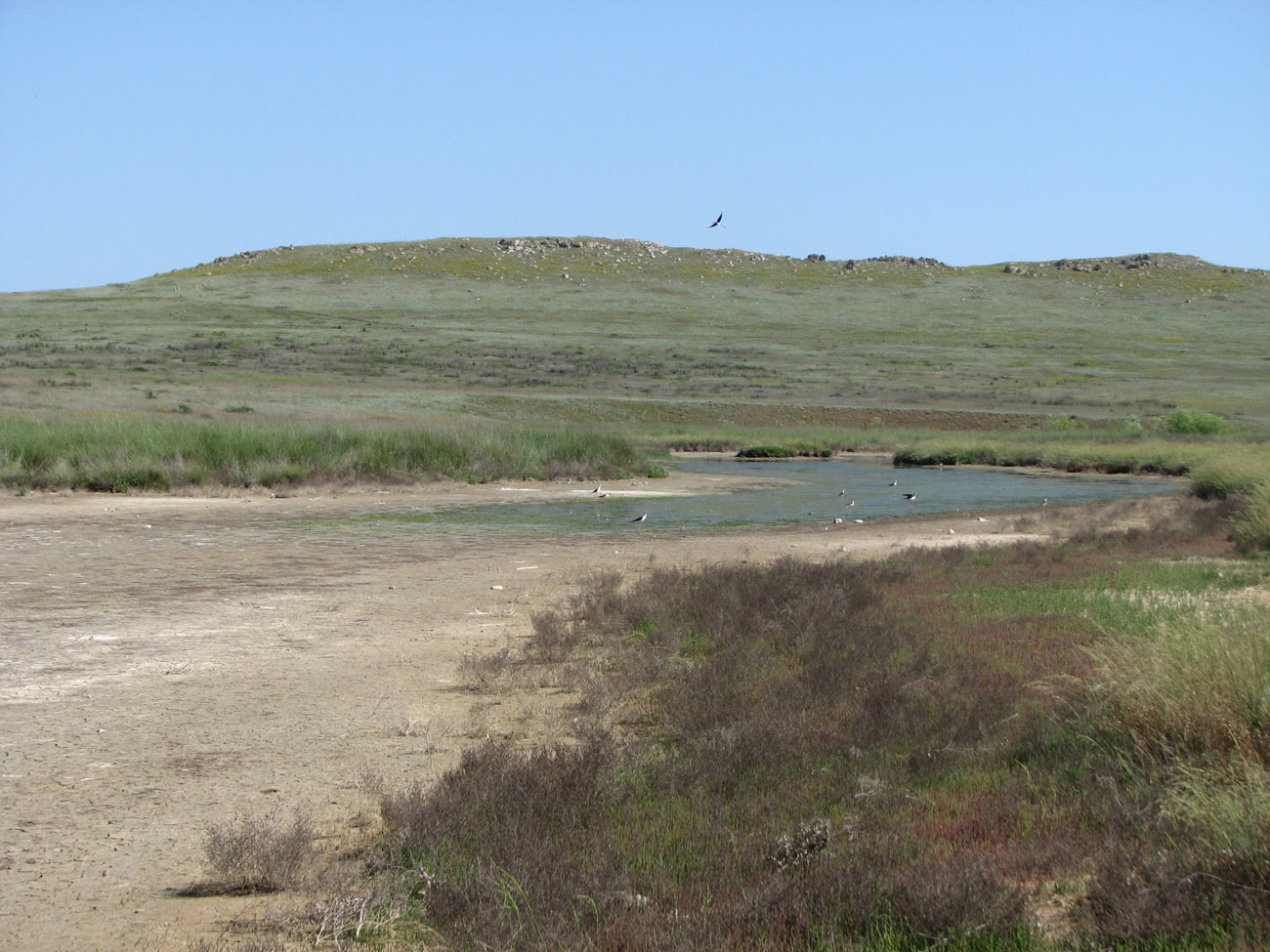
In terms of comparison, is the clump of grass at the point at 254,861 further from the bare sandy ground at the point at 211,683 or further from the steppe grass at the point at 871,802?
the steppe grass at the point at 871,802

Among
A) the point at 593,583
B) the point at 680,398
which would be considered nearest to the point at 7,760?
the point at 593,583

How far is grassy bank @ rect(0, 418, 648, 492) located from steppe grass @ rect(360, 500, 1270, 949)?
17.2 metres

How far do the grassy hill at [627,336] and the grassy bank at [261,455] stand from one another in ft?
21.5

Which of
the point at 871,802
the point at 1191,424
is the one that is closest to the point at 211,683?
the point at 871,802

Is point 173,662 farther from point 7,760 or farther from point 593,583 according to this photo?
point 593,583

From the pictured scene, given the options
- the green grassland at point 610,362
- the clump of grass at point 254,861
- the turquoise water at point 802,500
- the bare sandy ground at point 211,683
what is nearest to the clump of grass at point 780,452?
the green grassland at point 610,362

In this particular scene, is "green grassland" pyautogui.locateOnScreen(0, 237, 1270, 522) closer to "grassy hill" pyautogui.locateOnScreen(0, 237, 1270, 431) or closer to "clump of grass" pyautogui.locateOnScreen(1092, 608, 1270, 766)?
"grassy hill" pyautogui.locateOnScreen(0, 237, 1270, 431)

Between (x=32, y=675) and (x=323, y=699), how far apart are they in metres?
2.22

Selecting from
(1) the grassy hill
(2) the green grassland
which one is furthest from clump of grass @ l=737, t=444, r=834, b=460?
(1) the grassy hill

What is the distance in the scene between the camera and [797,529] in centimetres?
2078

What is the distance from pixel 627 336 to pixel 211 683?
7351cm

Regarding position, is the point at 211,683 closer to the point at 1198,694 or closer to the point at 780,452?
the point at 1198,694

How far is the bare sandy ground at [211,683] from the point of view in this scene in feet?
16.8

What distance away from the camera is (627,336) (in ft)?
266
